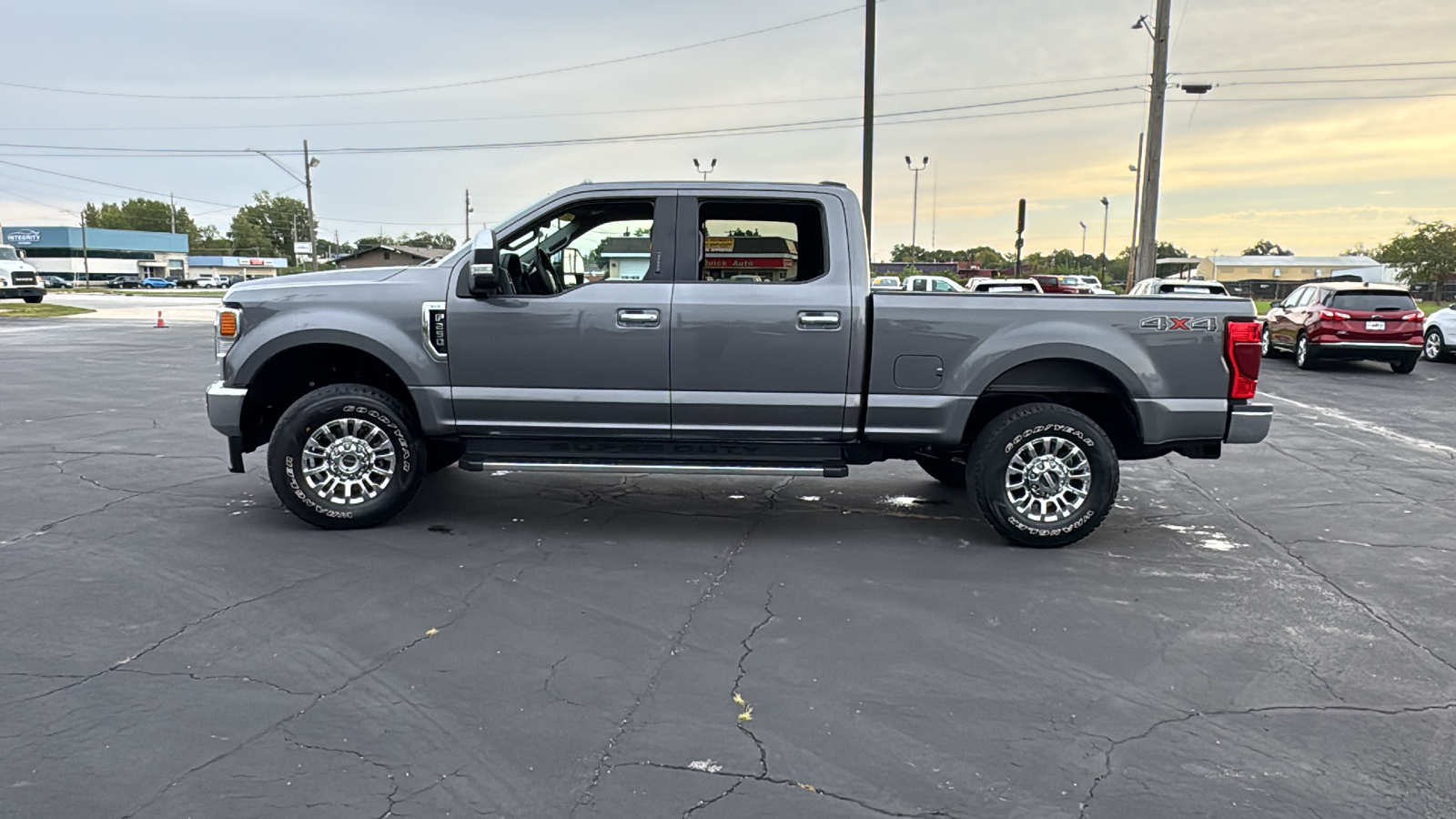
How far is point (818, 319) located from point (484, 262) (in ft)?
6.53

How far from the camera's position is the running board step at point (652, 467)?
19.4 feet

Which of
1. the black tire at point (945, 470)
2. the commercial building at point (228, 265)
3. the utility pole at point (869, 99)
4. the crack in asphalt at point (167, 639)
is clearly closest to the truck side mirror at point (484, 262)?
the crack in asphalt at point (167, 639)

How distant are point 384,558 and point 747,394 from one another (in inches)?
90.9

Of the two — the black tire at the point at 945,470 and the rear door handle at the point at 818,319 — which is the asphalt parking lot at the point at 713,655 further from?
the rear door handle at the point at 818,319

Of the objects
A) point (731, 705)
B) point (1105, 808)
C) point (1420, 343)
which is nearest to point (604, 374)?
point (731, 705)

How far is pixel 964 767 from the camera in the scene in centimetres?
331

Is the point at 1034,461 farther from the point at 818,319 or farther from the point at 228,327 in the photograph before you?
the point at 228,327

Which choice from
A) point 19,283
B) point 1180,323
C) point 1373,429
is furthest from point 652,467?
point 19,283

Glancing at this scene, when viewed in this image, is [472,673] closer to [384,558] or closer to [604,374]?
[384,558]

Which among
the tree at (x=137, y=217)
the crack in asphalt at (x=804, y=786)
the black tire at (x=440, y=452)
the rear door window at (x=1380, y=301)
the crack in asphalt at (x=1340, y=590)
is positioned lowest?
Result: the crack in asphalt at (x=804, y=786)

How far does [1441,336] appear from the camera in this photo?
19406 millimetres

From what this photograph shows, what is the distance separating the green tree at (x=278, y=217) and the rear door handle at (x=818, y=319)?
540ft

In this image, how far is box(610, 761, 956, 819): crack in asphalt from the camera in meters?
3.01

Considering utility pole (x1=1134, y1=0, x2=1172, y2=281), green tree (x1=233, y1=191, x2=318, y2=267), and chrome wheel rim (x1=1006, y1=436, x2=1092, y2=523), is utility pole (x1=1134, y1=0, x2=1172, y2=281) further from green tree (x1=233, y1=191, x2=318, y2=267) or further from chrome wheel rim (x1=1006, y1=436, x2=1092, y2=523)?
green tree (x1=233, y1=191, x2=318, y2=267)
